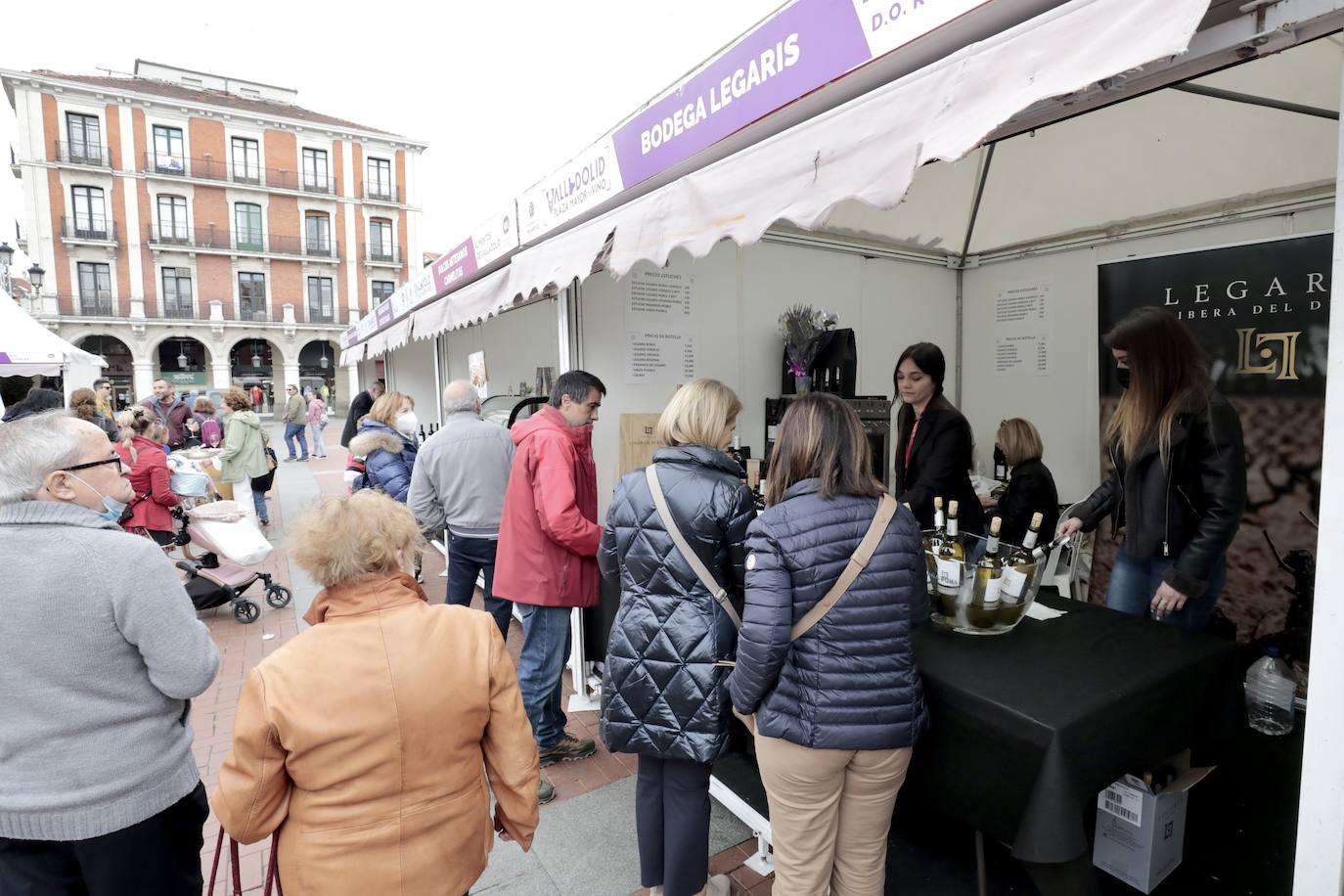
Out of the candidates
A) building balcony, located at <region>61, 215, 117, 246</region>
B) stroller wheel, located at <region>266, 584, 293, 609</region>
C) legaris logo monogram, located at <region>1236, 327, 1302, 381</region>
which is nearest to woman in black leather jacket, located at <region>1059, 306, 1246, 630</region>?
legaris logo monogram, located at <region>1236, 327, 1302, 381</region>

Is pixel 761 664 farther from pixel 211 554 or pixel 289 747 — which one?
pixel 211 554

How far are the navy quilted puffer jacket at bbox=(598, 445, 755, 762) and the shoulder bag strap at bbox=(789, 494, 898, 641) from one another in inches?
14.2

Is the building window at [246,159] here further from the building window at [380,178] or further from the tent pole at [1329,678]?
the tent pole at [1329,678]

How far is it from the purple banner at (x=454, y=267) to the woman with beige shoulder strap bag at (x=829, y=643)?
14.0 feet

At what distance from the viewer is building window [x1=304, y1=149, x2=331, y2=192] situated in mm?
35938

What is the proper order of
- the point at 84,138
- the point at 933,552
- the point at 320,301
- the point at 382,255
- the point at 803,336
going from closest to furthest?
the point at 933,552 < the point at 803,336 < the point at 84,138 < the point at 320,301 < the point at 382,255

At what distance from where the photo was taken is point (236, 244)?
112 feet

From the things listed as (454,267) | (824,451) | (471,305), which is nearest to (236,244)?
(454,267)

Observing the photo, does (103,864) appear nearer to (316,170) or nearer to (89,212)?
(89,212)

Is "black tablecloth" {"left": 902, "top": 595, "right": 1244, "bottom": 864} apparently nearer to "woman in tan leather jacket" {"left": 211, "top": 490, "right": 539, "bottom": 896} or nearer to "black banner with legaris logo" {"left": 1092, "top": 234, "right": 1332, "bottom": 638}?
"woman in tan leather jacket" {"left": 211, "top": 490, "right": 539, "bottom": 896}

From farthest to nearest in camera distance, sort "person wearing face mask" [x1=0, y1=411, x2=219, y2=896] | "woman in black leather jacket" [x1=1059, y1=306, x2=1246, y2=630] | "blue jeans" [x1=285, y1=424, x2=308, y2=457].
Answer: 1. "blue jeans" [x1=285, y1=424, x2=308, y2=457]
2. "woman in black leather jacket" [x1=1059, y1=306, x2=1246, y2=630]
3. "person wearing face mask" [x1=0, y1=411, x2=219, y2=896]

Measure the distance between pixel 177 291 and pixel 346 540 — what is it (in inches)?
1582

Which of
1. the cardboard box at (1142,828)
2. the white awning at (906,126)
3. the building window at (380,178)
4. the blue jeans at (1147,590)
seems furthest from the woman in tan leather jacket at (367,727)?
the building window at (380,178)

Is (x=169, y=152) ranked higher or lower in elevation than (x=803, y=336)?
higher
